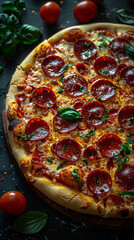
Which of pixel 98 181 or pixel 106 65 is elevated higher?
pixel 106 65

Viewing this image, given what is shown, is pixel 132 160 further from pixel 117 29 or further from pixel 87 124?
pixel 117 29

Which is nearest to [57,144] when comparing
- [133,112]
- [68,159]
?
[68,159]

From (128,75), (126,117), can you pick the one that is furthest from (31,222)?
(128,75)

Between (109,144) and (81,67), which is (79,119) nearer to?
(109,144)

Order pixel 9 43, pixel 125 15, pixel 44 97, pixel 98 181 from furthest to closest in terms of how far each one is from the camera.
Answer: pixel 125 15
pixel 9 43
pixel 44 97
pixel 98 181

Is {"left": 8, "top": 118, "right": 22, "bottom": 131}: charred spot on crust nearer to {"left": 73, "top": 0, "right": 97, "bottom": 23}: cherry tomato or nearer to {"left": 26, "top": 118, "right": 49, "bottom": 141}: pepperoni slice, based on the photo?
{"left": 26, "top": 118, "right": 49, "bottom": 141}: pepperoni slice

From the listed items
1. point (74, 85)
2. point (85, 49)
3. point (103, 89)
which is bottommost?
point (103, 89)
